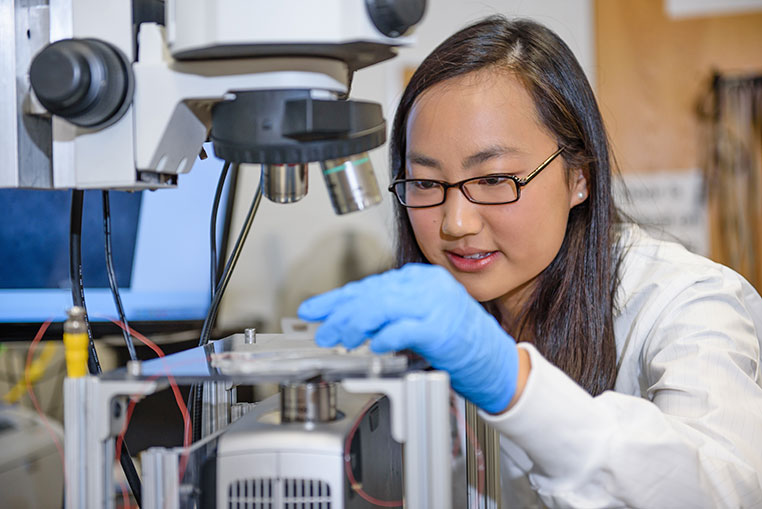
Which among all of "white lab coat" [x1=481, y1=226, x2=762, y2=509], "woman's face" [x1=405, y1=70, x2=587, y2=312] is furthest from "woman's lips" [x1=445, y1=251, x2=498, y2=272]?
"white lab coat" [x1=481, y1=226, x2=762, y2=509]

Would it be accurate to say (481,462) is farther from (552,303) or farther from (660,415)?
(552,303)

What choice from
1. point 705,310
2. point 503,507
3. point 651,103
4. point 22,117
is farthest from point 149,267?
point 651,103

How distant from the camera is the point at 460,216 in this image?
94cm

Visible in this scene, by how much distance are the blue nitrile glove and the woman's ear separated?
1.66 ft

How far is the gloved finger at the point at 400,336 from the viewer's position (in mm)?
581

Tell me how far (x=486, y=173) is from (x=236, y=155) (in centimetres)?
44

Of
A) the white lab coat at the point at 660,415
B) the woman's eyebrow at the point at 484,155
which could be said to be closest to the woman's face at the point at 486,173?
the woman's eyebrow at the point at 484,155

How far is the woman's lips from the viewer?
100 cm

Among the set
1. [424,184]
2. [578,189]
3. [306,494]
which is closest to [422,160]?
[424,184]

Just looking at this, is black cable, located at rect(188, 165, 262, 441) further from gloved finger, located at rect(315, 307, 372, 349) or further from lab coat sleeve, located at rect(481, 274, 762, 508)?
lab coat sleeve, located at rect(481, 274, 762, 508)

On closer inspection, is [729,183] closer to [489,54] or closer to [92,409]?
[489,54]

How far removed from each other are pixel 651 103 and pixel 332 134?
60.3 inches

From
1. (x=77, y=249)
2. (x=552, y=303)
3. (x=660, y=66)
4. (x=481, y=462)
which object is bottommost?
(x=481, y=462)

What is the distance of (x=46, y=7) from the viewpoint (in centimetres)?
67
